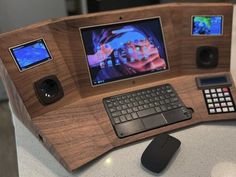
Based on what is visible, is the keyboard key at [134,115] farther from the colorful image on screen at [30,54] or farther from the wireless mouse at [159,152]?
the colorful image on screen at [30,54]

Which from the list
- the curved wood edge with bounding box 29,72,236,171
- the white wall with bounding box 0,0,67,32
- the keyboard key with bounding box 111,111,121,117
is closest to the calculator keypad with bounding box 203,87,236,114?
the curved wood edge with bounding box 29,72,236,171

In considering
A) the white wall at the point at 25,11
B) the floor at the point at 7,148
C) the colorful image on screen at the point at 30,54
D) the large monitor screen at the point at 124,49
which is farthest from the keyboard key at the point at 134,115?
the white wall at the point at 25,11

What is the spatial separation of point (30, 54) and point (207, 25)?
50cm

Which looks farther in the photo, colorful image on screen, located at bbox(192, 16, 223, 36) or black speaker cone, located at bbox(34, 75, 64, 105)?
colorful image on screen, located at bbox(192, 16, 223, 36)

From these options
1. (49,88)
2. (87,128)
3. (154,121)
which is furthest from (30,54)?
(154,121)

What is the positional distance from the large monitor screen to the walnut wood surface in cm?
2

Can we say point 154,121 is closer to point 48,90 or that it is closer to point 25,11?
point 48,90

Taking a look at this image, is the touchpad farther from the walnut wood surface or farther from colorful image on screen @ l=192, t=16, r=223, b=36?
colorful image on screen @ l=192, t=16, r=223, b=36

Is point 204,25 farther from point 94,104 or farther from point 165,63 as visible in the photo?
point 94,104

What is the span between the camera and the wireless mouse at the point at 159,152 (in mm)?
665

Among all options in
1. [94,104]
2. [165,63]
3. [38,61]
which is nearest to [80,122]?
[94,104]

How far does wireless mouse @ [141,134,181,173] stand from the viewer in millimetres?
665

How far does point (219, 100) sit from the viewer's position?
2.68 feet

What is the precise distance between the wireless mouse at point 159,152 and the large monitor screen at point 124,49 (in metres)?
0.22
